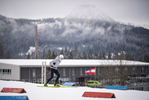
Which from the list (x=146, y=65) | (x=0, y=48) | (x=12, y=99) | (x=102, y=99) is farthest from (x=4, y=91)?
(x=0, y=48)

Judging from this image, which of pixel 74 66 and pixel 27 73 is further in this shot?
pixel 74 66

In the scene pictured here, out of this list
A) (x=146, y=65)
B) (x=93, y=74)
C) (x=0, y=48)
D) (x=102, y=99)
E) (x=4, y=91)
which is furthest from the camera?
(x=0, y=48)

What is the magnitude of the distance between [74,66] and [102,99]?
5925 centimetres

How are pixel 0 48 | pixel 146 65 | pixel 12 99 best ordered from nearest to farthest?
1. pixel 12 99
2. pixel 146 65
3. pixel 0 48

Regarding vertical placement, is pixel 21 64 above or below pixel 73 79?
above

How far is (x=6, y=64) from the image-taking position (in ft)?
201

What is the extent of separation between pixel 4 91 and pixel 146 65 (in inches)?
2906

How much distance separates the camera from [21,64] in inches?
2406

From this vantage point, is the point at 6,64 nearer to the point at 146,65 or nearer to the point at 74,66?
the point at 74,66

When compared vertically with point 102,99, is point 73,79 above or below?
below

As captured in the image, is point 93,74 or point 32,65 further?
point 93,74

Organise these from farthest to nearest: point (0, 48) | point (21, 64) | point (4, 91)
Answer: point (0, 48), point (21, 64), point (4, 91)

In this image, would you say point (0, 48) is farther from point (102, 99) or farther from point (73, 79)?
point (102, 99)

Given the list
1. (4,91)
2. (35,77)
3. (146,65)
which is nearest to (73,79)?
(35,77)
